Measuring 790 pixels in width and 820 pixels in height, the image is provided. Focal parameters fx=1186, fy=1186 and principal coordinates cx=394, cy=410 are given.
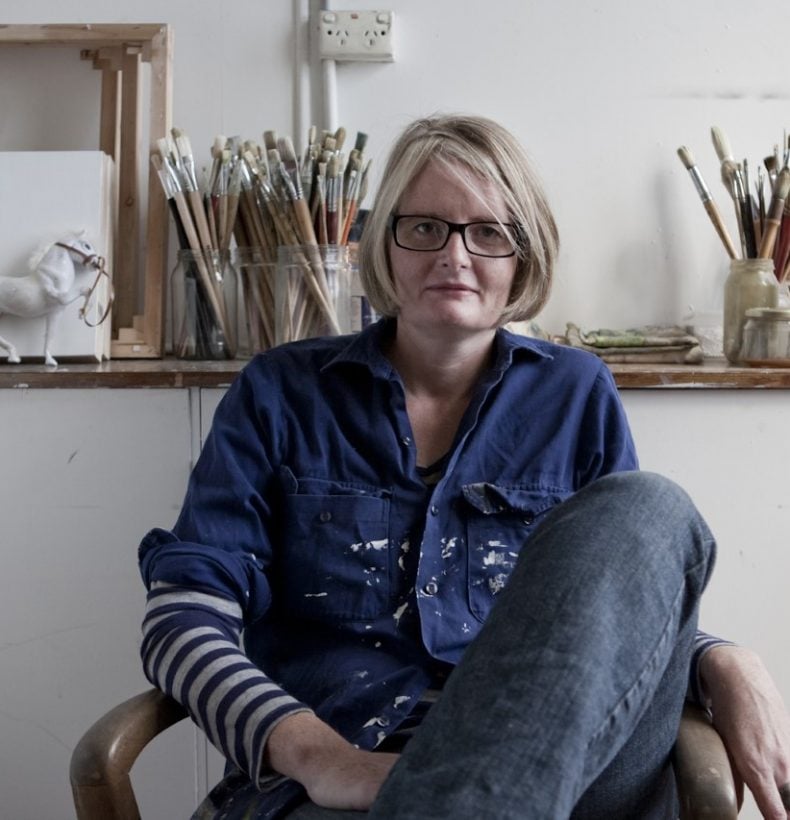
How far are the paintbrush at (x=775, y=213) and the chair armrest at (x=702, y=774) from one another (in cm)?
93

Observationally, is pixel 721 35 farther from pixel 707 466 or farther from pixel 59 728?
pixel 59 728

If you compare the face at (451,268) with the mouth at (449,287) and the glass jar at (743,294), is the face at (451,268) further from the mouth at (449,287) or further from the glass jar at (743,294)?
the glass jar at (743,294)

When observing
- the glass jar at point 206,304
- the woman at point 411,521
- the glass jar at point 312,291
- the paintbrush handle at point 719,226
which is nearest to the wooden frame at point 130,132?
the glass jar at point 206,304

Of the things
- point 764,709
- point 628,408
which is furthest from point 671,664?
point 628,408

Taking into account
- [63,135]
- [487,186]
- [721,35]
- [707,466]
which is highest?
[721,35]

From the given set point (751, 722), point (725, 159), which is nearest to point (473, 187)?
point (751, 722)

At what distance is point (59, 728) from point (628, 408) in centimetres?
88

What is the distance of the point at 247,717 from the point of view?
1023 millimetres

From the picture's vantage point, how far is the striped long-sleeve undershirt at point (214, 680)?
1.02 metres

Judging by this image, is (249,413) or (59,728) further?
(59,728)

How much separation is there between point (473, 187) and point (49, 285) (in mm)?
693

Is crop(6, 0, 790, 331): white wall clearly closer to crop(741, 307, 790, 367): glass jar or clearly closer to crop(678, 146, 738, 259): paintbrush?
crop(678, 146, 738, 259): paintbrush

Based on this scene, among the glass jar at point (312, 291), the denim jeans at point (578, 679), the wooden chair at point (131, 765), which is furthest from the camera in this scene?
the glass jar at point (312, 291)

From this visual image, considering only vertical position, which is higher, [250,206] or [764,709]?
[250,206]
